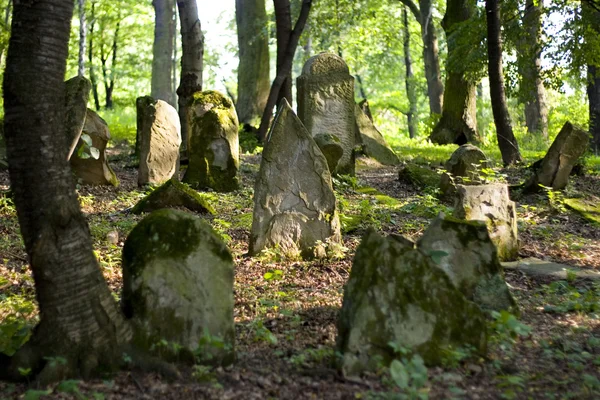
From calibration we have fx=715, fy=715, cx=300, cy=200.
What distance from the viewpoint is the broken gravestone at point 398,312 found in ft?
13.5

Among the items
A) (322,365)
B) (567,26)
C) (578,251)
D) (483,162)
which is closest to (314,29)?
(567,26)

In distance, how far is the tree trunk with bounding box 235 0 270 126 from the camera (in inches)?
850

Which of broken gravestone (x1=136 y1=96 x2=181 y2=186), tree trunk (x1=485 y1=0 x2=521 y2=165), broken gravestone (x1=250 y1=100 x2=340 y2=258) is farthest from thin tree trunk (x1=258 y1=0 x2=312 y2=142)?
broken gravestone (x1=250 y1=100 x2=340 y2=258)

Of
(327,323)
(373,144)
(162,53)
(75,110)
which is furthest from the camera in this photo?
(162,53)

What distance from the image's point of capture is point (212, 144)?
11219mm

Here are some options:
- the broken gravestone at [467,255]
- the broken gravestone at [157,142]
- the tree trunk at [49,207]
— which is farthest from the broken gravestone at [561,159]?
the tree trunk at [49,207]

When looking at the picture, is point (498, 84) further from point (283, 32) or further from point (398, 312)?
point (398, 312)

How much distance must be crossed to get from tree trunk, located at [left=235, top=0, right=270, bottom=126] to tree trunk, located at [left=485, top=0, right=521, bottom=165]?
8464mm

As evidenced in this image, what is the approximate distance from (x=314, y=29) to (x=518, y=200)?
12429 mm

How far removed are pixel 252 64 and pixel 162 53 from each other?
304cm

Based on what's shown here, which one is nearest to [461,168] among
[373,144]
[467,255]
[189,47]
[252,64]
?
[373,144]

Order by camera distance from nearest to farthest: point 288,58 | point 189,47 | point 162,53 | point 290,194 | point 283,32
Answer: point 290,194
point 189,47
point 288,58
point 283,32
point 162,53

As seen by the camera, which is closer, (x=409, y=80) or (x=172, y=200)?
(x=172, y=200)

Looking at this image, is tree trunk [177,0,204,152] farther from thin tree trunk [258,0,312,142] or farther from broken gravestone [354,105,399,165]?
broken gravestone [354,105,399,165]
